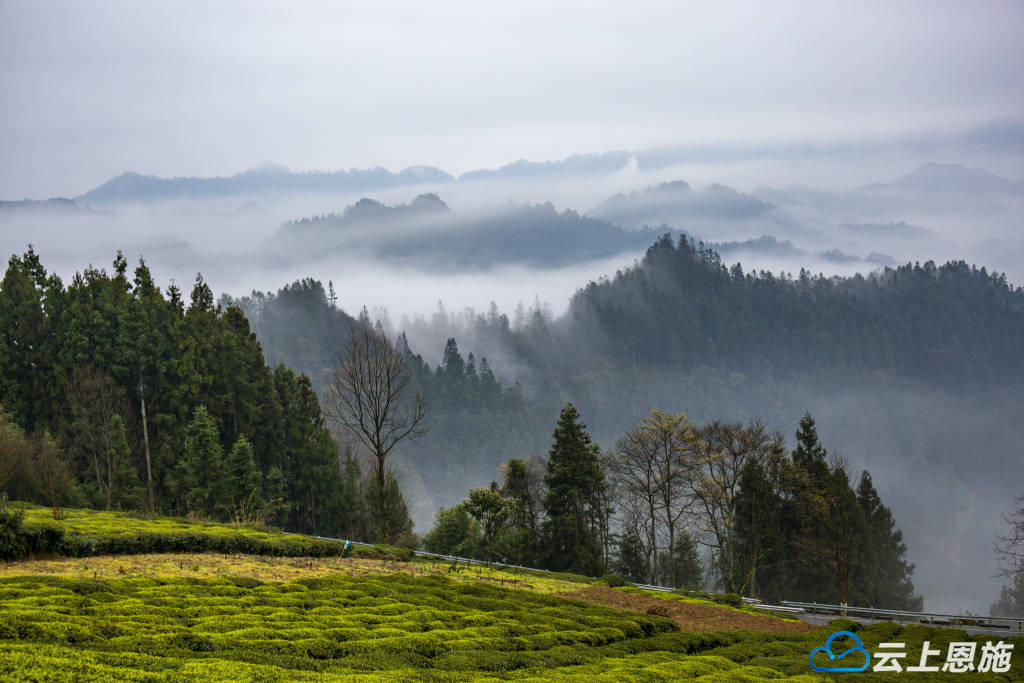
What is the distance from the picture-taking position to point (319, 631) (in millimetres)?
13453

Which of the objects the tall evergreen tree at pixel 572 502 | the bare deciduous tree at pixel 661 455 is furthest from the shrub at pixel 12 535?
the bare deciduous tree at pixel 661 455

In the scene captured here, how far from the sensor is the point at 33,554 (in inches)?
724

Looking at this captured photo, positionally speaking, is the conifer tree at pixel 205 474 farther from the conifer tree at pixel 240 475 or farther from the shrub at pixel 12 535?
the shrub at pixel 12 535

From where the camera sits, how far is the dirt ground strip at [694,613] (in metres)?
22.1

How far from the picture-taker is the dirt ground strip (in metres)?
22.1

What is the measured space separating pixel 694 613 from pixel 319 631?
597 inches

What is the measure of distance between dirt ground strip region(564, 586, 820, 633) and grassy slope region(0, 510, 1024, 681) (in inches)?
77.7

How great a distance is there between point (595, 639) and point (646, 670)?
3.05 m

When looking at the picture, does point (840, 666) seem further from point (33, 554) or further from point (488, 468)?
point (488, 468)

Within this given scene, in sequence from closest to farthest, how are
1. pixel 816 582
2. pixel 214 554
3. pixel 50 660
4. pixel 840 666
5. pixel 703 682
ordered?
pixel 50 660, pixel 703 682, pixel 840 666, pixel 214 554, pixel 816 582

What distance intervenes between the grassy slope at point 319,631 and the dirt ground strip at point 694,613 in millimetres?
1974

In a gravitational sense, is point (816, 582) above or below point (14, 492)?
below

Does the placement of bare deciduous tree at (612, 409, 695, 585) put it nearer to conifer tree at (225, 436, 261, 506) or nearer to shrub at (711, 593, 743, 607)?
shrub at (711, 593, 743, 607)

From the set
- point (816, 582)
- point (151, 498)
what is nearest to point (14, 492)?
point (151, 498)
